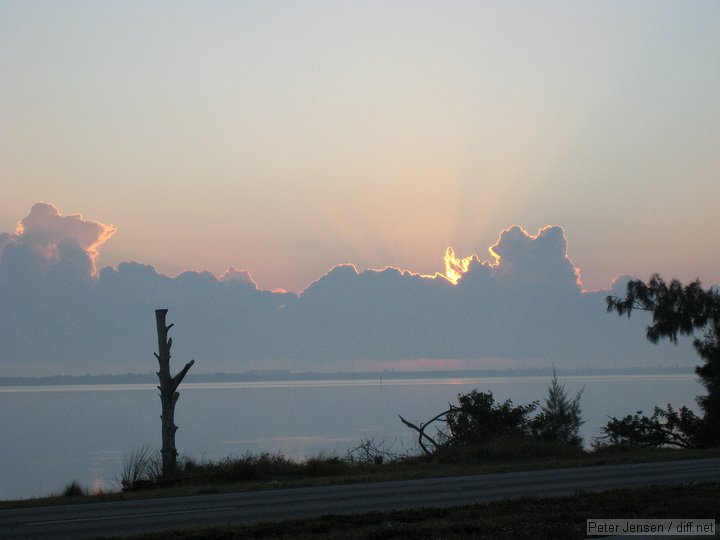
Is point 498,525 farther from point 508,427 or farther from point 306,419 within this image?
point 306,419

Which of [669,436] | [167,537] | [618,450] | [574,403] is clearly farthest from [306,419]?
[167,537]

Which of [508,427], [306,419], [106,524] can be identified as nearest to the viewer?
[106,524]

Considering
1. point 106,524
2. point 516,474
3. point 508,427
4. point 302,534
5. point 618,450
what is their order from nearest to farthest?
point 302,534, point 106,524, point 516,474, point 618,450, point 508,427

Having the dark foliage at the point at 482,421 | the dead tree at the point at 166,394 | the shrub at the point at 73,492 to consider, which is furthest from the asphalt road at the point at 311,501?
the dark foliage at the point at 482,421

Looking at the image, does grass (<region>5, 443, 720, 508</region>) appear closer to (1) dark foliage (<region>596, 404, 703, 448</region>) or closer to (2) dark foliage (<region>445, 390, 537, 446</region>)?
(2) dark foliage (<region>445, 390, 537, 446</region>)

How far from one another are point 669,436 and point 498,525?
30416 mm

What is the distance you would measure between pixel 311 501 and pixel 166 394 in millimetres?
9210

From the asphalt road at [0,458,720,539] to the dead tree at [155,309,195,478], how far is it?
542 cm

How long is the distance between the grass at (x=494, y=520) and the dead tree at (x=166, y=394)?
11.7m

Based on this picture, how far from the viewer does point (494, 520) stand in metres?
12.6

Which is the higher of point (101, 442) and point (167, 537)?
point (167, 537)

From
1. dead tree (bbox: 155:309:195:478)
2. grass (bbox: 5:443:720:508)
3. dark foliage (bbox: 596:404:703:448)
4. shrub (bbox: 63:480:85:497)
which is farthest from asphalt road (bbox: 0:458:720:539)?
dark foliage (bbox: 596:404:703:448)

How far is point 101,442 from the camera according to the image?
80.6m

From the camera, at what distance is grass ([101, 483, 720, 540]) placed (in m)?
11.6
